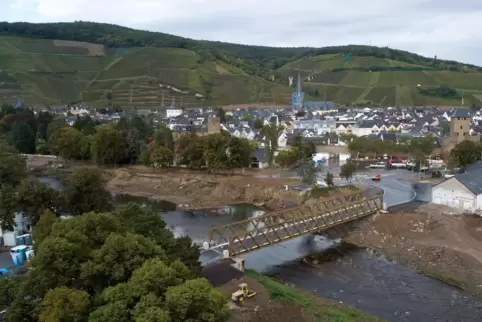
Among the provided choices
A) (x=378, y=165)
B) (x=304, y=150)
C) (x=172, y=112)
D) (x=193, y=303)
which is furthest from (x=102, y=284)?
(x=172, y=112)

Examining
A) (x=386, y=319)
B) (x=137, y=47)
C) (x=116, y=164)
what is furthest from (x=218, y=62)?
(x=386, y=319)

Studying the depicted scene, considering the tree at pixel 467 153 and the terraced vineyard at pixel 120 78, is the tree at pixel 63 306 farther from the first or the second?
the terraced vineyard at pixel 120 78

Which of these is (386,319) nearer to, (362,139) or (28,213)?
(28,213)

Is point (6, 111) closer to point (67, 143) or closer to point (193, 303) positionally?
point (67, 143)

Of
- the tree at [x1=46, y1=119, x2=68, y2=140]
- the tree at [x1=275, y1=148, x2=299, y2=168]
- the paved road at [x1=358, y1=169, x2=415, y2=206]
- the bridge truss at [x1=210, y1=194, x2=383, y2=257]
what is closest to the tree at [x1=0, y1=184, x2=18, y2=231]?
the bridge truss at [x1=210, y1=194, x2=383, y2=257]

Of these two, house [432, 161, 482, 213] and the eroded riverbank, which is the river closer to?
the eroded riverbank

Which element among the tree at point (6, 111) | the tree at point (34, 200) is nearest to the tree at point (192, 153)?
the tree at point (34, 200)
